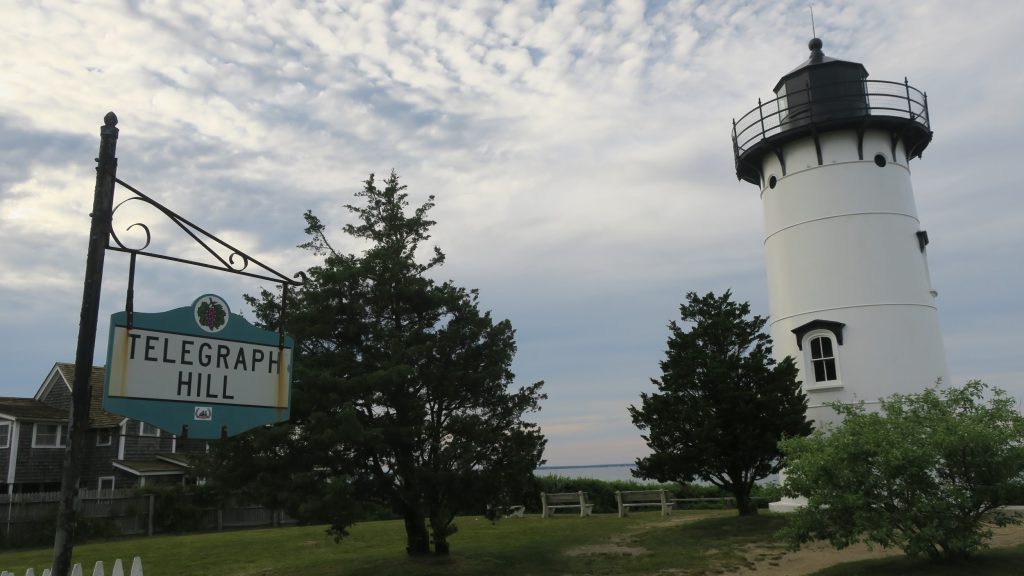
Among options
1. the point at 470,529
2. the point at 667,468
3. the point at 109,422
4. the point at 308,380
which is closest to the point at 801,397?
the point at 667,468

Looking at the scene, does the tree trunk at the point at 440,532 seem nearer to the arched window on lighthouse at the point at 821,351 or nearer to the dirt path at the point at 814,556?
the dirt path at the point at 814,556

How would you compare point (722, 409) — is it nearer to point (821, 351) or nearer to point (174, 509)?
point (821, 351)

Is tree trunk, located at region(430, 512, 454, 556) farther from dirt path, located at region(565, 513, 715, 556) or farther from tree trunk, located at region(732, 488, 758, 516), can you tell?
tree trunk, located at region(732, 488, 758, 516)

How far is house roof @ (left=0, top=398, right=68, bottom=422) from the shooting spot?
1296 inches

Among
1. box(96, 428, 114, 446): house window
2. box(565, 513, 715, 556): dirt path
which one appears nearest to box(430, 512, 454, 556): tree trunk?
box(565, 513, 715, 556): dirt path

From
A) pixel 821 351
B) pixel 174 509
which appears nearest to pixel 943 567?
pixel 821 351

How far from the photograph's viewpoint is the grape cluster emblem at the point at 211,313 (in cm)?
595

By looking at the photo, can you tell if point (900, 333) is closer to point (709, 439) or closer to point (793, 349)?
point (793, 349)

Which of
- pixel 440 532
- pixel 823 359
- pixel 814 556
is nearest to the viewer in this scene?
pixel 814 556

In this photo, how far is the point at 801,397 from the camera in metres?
20.7

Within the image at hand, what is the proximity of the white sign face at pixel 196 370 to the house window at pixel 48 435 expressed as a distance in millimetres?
32767

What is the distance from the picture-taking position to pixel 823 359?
23.3m

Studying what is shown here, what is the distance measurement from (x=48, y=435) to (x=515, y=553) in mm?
26098

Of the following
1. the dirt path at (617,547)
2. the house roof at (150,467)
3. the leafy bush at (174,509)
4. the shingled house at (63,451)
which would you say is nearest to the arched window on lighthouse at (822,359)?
the dirt path at (617,547)
